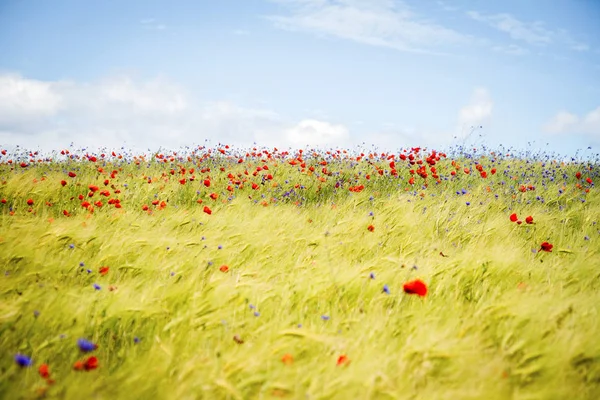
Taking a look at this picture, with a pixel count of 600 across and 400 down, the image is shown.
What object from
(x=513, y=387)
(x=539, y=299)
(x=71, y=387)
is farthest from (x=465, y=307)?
(x=71, y=387)

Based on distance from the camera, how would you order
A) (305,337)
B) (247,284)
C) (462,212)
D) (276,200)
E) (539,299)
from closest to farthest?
(305,337), (539,299), (247,284), (462,212), (276,200)

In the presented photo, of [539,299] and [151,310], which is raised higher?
[539,299]

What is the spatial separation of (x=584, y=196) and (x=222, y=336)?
19.8 ft

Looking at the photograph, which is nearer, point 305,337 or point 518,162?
point 305,337

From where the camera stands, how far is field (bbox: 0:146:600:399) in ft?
4.00

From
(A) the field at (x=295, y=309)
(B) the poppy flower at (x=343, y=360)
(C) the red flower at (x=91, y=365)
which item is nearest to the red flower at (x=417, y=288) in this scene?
(A) the field at (x=295, y=309)

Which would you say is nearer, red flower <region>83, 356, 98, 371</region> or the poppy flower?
red flower <region>83, 356, 98, 371</region>

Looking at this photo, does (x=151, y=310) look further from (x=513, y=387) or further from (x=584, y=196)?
(x=584, y=196)

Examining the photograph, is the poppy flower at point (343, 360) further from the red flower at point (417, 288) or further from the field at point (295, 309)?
the red flower at point (417, 288)

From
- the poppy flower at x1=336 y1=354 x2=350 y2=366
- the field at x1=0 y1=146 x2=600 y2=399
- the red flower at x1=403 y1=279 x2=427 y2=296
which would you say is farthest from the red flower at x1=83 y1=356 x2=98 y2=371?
the red flower at x1=403 y1=279 x2=427 y2=296

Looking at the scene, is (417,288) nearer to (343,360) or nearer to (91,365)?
(343,360)

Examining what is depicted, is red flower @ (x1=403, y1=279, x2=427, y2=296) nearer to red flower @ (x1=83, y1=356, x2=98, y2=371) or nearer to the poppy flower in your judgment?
the poppy flower

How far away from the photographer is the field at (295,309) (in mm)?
1218

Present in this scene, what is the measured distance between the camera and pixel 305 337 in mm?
1424
